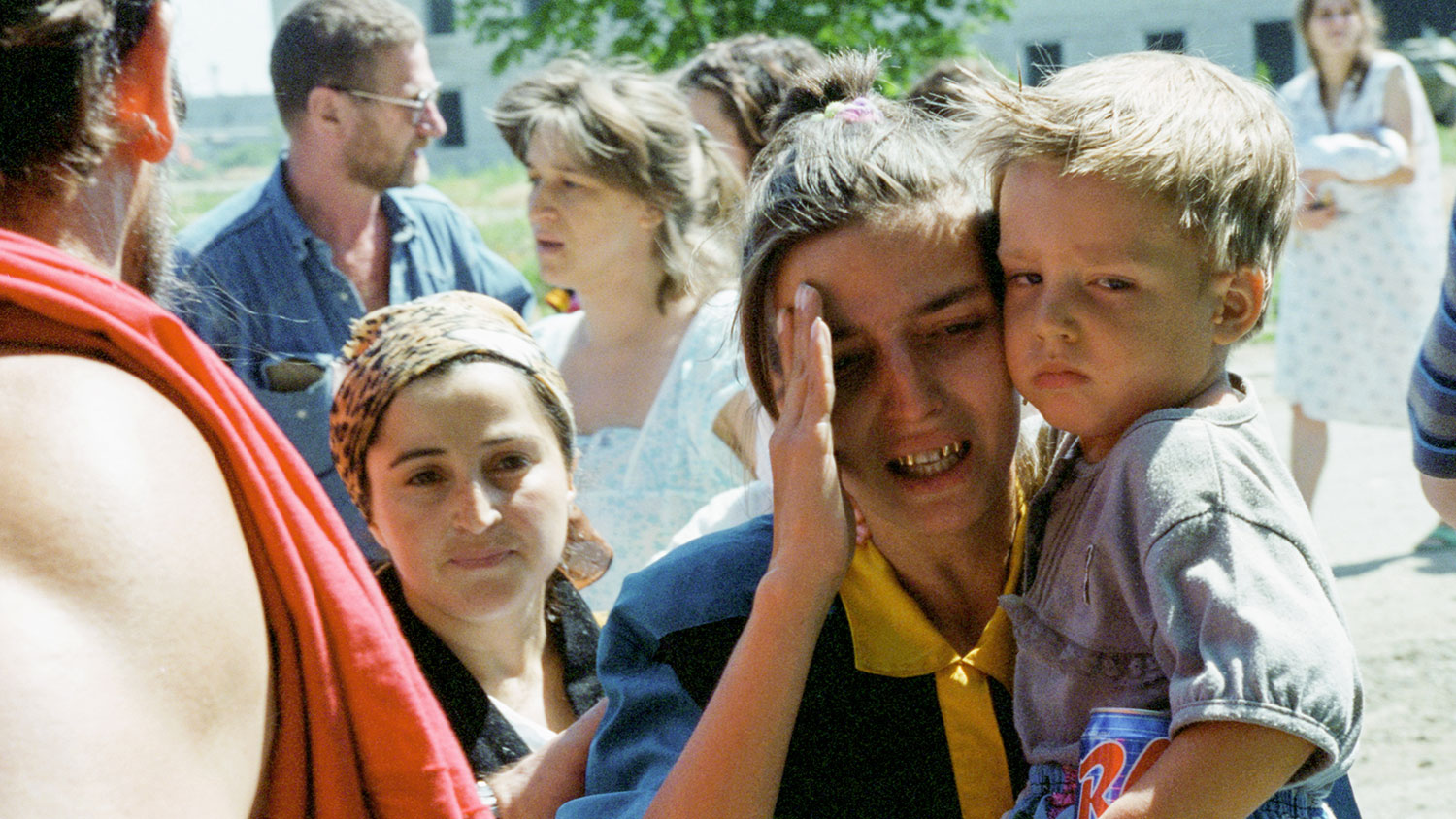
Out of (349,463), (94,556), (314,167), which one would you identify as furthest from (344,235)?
(94,556)

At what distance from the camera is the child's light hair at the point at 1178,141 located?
1.62 metres

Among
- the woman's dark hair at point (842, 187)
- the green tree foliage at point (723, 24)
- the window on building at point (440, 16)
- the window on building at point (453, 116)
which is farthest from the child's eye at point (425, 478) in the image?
the window on building at point (453, 116)

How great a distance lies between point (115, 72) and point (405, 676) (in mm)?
676

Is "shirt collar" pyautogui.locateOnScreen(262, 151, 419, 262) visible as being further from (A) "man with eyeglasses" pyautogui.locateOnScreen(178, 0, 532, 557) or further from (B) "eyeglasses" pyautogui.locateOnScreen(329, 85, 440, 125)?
(B) "eyeglasses" pyautogui.locateOnScreen(329, 85, 440, 125)

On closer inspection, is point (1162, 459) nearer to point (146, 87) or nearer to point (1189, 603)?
point (1189, 603)

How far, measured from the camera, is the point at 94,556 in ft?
3.50

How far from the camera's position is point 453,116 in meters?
29.1

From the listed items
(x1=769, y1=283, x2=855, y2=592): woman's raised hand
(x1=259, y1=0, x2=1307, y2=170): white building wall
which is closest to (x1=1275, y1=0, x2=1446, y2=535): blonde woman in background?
(x1=769, y1=283, x2=855, y2=592): woman's raised hand

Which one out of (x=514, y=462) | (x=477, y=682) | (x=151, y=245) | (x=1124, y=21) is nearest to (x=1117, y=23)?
(x=1124, y=21)

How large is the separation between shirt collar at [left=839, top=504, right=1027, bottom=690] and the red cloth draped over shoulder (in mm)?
590

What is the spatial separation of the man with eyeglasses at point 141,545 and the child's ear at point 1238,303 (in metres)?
1.08

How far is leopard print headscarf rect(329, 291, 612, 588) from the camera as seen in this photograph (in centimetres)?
238

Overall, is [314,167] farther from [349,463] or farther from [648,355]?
[349,463]

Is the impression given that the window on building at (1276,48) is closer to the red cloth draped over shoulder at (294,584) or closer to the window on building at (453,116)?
the window on building at (453,116)
